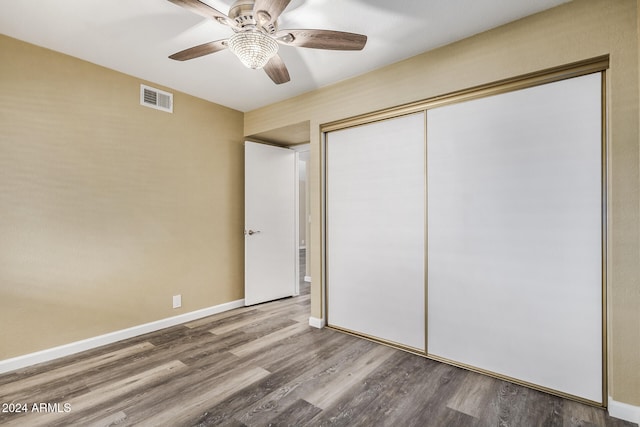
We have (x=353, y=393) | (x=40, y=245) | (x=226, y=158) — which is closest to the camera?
(x=353, y=393)

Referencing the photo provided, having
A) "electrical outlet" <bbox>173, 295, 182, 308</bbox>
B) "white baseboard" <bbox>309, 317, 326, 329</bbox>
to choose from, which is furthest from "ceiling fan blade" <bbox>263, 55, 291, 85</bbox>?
"electrical outlet" <bbox>173, 295, 182, 308</bbox>

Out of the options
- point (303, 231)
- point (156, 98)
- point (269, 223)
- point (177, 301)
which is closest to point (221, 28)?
point (156, 98)

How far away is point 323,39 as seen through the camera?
1.81 metres

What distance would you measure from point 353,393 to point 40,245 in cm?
267

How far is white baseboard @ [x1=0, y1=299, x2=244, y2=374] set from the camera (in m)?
2.31

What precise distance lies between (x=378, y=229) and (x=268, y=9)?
1.94 m

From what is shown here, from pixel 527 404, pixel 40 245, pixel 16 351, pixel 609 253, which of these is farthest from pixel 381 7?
pixel 16 351

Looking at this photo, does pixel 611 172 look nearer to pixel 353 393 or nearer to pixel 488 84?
pixel 488 84

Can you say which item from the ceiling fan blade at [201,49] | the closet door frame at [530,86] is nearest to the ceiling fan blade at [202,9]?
the ceiling fan blade at [201,49]

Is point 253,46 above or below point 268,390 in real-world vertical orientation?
above

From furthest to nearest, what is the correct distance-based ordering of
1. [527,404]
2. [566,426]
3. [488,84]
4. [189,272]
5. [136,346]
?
[189,272] < [136,346] < [488,84] < [527,404] < [566,426]

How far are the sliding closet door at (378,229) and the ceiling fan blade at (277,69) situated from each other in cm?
99

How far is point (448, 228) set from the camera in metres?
2.42

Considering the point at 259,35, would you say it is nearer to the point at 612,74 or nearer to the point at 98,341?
the point at 612,74
